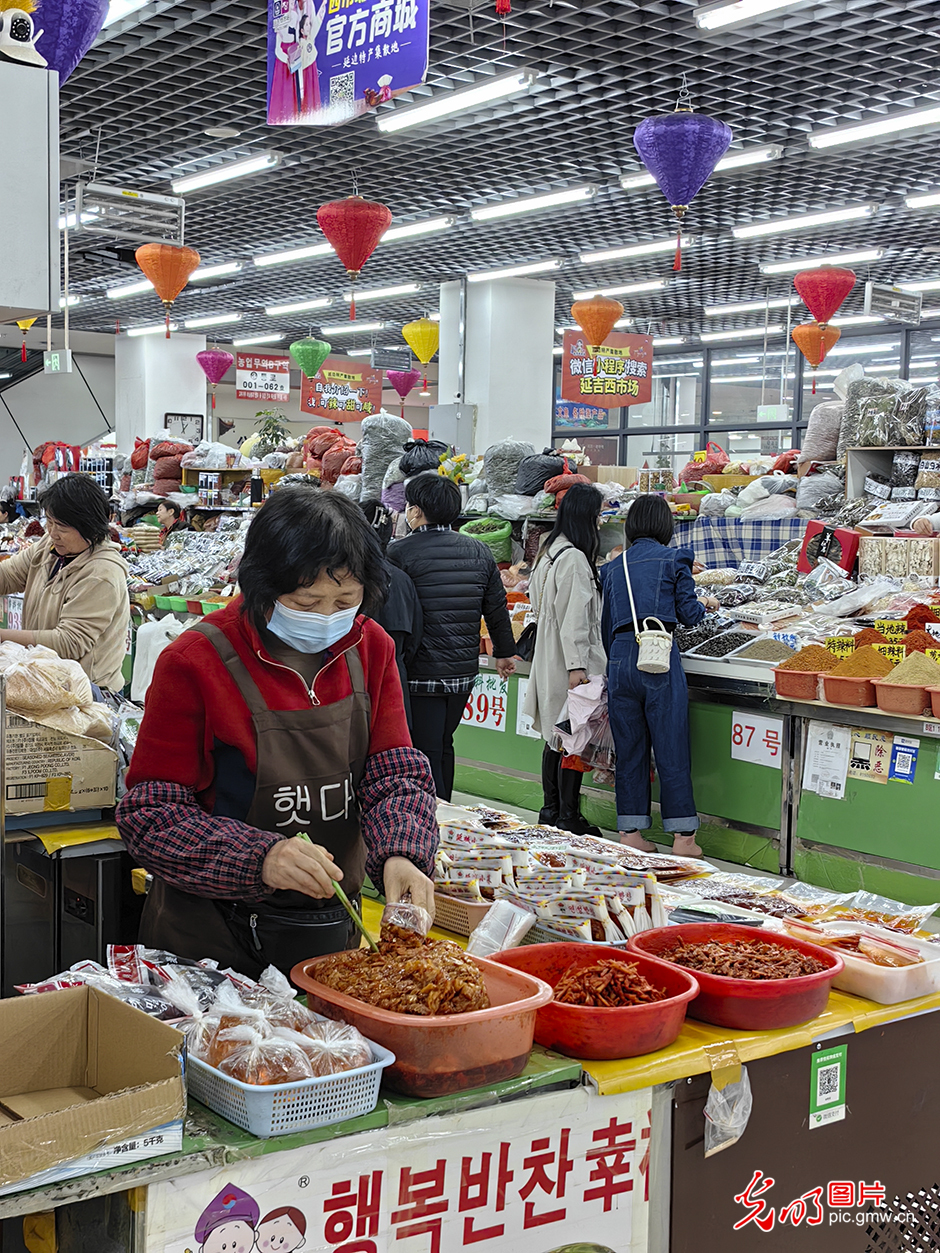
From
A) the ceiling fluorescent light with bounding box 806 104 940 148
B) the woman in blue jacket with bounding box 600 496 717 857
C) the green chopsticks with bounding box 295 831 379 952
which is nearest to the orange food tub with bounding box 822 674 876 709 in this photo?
the woman in blue jacket with bounding box 600 496 717 857

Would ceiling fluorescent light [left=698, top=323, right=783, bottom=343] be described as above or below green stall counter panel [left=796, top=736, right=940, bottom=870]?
above

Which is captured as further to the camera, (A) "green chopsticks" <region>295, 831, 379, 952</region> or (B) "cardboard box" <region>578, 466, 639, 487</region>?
(B) "cardboard box" <region>578, 466, 639, 487</region>

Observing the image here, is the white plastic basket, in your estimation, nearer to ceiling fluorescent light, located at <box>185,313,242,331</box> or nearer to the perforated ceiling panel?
the perforated ceiling panel

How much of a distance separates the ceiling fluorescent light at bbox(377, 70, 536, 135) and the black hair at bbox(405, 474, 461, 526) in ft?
13.4

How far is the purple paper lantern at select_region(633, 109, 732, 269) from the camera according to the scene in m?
7.01

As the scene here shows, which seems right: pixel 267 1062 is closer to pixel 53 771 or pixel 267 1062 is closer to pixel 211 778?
pixel 211 778

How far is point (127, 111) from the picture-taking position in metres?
9.59

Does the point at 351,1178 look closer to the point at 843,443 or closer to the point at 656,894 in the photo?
the point at 656,894

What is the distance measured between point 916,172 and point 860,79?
2.63 meters

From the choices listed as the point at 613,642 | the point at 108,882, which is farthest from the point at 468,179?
the point at 108,882

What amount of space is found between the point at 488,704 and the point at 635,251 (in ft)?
28.7

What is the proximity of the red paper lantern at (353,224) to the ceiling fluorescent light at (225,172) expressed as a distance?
218 cm

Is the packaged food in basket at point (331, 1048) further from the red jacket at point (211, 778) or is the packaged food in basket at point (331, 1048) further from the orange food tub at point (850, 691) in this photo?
the orange food tub at point (850, 691)

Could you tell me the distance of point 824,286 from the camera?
36.0 feet
